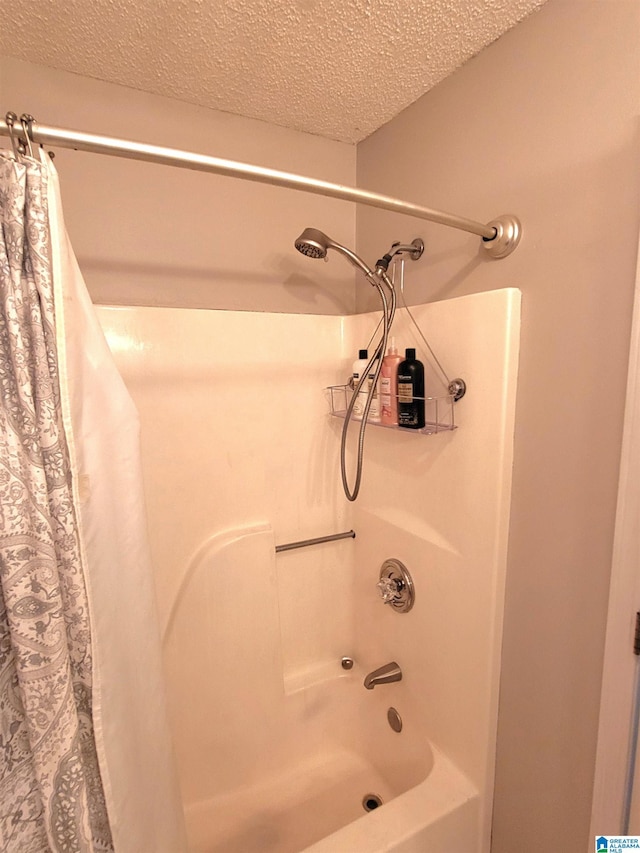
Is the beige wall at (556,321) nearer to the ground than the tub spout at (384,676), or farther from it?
farther from it

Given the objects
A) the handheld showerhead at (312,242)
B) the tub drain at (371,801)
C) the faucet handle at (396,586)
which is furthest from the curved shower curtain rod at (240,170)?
the tub drain at (371,801)

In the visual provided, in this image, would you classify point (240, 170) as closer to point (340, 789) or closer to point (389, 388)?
point (389, 388)

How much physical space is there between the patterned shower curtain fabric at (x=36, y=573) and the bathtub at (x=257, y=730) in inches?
23.1

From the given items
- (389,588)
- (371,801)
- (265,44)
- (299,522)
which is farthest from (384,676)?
(265,44)

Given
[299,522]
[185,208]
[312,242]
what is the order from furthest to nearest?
[299,522] → [185,208] → [312,242]

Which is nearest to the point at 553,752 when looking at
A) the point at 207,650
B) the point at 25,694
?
the point at 207,650

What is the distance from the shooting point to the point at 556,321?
3.07ft

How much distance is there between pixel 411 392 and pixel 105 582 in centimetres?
87

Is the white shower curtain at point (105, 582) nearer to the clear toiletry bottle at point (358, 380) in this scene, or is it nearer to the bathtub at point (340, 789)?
the bathtub at point (340, 789)

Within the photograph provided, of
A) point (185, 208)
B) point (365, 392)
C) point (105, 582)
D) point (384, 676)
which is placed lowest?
point (384, 676)

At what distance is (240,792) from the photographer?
1.45 meters

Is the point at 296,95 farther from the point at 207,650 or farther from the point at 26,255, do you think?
the point at 207,650

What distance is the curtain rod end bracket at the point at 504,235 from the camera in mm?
997

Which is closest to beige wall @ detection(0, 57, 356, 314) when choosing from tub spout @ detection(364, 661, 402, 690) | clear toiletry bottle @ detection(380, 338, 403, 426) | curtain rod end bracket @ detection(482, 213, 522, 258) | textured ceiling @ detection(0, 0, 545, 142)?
textured ceiling @ detection(0, 0, 545, 142)
